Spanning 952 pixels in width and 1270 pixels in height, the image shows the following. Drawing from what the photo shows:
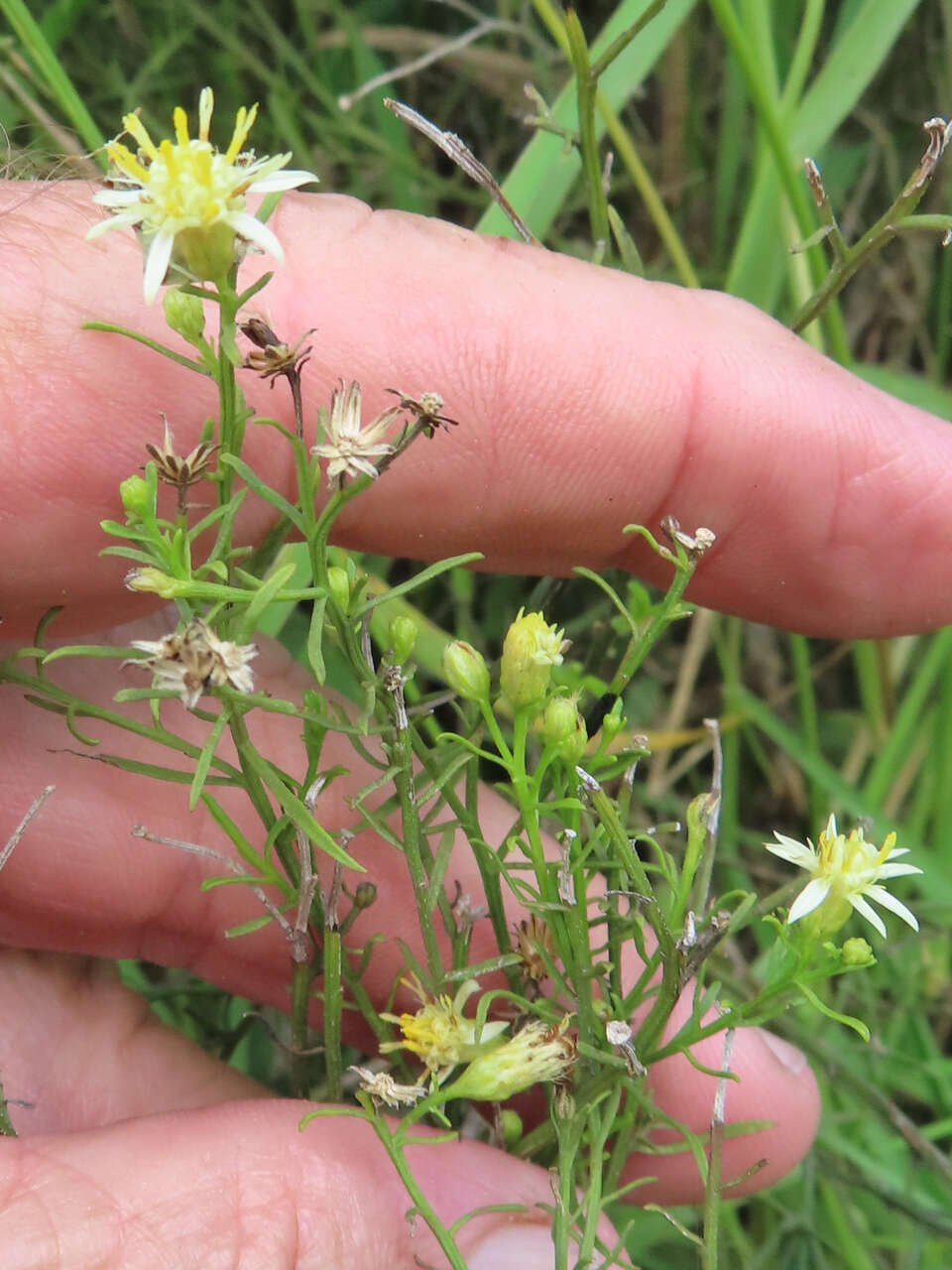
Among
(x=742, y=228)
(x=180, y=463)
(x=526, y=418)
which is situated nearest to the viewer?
(x=180, y=463)

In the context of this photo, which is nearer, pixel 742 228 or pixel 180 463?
pixel 180 463

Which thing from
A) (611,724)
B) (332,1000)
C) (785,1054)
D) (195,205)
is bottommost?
(785,1054)

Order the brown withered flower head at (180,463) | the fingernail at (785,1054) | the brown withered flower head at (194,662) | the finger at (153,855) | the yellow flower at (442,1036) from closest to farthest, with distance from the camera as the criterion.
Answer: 1. the brown withered flower head at (194,662)
2. the brown withered flower head at (180,463)
3. the yellow flower at (442,1036)
4. the finger at (153,855)
5. the fingernail at (785,1054)

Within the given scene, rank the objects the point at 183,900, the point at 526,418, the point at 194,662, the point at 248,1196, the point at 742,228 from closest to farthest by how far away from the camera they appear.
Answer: the point at 194,662, the point at 248,1196, the point at 526,418, the point at 183,900, the point at 742,228

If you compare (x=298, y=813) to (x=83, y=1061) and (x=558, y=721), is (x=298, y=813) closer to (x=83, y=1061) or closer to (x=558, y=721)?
(x=558, y=721)

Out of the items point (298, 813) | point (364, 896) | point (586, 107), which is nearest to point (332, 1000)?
point (364, 896)

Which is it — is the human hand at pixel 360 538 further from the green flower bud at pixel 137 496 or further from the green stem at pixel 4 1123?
the green flower bud at pixel 137 496

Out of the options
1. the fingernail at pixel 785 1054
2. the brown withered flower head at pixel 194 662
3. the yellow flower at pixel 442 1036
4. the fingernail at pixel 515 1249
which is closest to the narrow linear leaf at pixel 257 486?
the brown withered flower head at pixel 194 662
